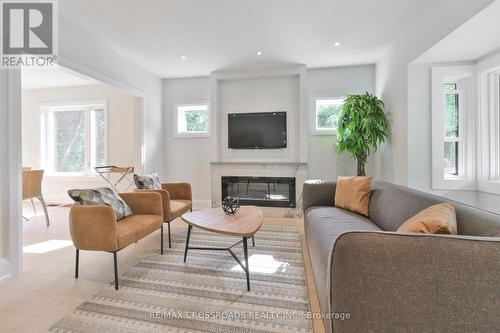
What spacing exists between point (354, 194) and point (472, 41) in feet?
6.14

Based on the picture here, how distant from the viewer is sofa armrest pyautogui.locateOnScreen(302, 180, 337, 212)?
9.12ft

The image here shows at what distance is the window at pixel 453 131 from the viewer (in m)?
2.91

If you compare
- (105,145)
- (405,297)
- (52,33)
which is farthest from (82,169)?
(405,297)

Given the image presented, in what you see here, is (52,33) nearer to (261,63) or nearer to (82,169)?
(261,63)

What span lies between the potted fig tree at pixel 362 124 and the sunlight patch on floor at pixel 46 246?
405 centimetres

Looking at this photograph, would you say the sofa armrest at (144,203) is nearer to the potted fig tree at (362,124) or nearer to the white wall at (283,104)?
the white wall at (283,104)

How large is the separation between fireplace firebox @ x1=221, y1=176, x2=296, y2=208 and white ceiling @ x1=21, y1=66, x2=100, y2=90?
3.05 metres

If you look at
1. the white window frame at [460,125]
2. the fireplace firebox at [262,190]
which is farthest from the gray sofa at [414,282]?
the fireplace firebox at [262,190]

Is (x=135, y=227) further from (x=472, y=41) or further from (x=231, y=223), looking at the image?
(x=472, y=41)

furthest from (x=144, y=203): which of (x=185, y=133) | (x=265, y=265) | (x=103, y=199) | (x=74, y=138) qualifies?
(x=74, y=138)

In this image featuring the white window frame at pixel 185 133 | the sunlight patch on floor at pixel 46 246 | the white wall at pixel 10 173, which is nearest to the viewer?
the white wall at pixel 10 173

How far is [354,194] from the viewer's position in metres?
2.45

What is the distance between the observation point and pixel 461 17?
203 centimetres

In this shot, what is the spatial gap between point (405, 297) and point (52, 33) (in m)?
3.75
